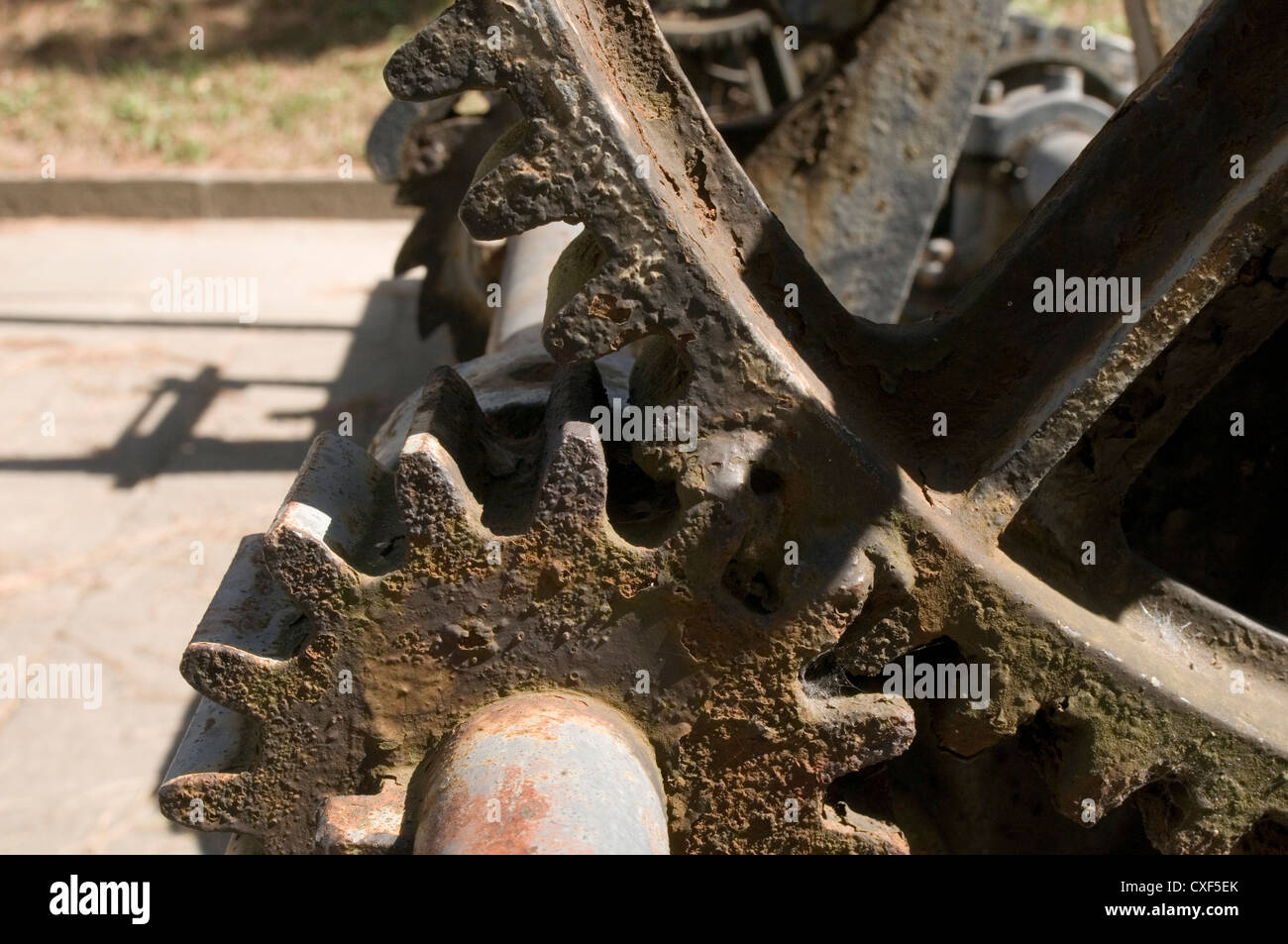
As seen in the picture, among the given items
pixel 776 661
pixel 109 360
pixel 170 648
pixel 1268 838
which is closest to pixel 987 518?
pixel 776 661

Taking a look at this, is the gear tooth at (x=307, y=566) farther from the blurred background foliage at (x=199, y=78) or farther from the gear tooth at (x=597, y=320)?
the blurred background foliage at (x=199, y=78)

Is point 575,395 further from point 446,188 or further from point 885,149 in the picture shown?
point 446,188

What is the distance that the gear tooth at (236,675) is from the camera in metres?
1.48

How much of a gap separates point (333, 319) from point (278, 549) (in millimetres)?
4512

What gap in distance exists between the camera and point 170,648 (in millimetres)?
3516

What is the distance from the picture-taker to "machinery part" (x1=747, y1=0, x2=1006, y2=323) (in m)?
3.11

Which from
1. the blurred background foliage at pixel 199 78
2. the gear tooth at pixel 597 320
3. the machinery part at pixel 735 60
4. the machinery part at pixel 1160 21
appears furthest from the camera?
the blurred background foliage at pixel 199 78

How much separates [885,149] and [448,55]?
2059 mm

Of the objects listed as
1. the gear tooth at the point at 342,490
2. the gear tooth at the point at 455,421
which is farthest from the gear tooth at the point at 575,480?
the gear tooth at the point at 342,490

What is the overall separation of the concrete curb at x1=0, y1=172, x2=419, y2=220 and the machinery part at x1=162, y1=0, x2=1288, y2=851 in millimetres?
6283

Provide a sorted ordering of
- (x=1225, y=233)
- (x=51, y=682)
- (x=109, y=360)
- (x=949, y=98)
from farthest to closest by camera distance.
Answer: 1. (x=109, y=360)
2. (x=51, y=682)
3. (x=949, y=98)
4. (x=1225, y=233)

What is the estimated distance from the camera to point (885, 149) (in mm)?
3125

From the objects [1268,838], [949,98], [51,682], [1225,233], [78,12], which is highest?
[78,12]
